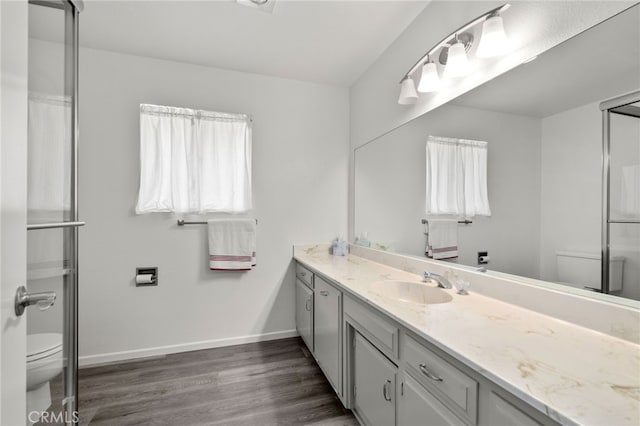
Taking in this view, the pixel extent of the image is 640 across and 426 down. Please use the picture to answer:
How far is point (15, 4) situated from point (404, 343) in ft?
4.86

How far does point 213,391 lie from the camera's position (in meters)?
1.87

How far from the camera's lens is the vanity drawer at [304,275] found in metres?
2.21

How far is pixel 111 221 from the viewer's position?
2.23m

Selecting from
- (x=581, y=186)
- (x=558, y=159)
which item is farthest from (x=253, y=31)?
(x=581, y=186)

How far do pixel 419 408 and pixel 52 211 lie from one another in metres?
1.46

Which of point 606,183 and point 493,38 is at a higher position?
point 493,38

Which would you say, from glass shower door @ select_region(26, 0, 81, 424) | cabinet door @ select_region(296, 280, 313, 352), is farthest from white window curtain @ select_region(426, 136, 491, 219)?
glass shower door @ select_region(26, 0, 81, 424)

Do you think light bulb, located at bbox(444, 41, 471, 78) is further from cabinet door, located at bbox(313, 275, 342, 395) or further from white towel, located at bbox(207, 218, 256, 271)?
white towel, located at bbox(207, 218, 256, 271)

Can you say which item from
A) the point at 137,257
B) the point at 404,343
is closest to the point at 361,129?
the point at 404,343

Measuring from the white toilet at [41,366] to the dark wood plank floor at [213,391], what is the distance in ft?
2.73

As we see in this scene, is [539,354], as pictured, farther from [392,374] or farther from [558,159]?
[558,159]

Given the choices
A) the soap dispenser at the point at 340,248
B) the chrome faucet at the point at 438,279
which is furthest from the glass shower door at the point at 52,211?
the soap dispenser at the point at 340,248

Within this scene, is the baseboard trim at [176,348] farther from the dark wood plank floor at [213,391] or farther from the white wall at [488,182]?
the white wall at [488,182]

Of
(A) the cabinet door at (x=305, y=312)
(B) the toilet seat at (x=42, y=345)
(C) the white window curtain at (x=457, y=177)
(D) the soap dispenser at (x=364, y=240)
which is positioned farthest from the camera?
(D) the soap dispenser at (x=364, y=240)
